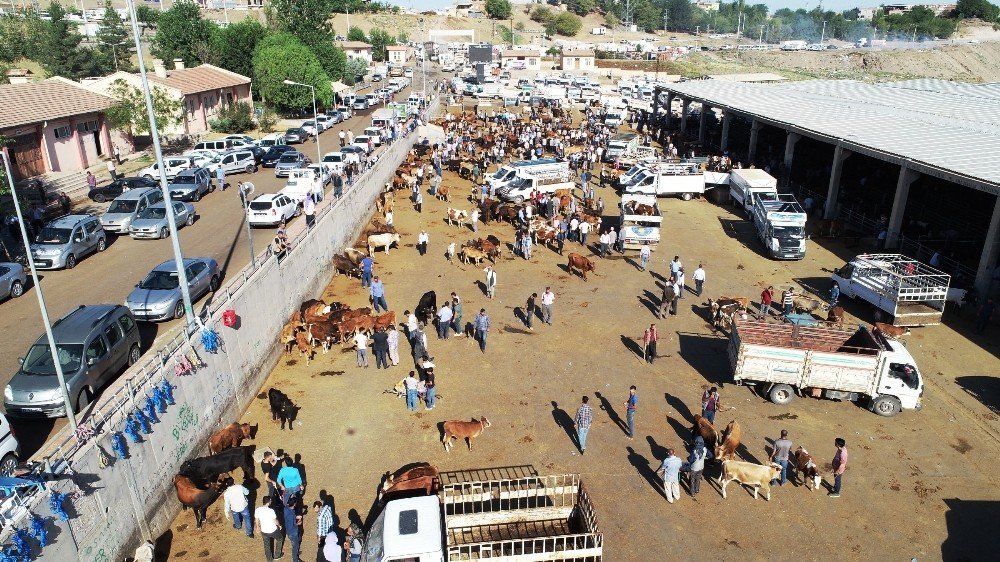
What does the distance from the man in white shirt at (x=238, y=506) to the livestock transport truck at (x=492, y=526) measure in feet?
8.60

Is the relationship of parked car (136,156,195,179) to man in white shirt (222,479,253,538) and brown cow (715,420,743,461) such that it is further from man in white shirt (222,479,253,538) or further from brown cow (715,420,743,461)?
brown cow (715,420,743,461)

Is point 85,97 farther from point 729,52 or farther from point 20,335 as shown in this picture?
point 729,52

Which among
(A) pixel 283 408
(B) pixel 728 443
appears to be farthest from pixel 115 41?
(B) pixel 728 443

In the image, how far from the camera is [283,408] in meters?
15.7

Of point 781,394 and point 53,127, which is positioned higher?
point 53,127

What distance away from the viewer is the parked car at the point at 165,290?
19062 mm

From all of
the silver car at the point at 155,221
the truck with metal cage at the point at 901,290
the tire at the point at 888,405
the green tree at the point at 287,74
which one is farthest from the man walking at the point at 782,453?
the green tree at the point at 287,74

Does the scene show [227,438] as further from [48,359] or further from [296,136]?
[296,136]

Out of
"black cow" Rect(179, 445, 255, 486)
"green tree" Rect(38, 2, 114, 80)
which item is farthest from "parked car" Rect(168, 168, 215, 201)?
"green tree" Rect(38, 2, 114, 80)

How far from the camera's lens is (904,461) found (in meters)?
15.0

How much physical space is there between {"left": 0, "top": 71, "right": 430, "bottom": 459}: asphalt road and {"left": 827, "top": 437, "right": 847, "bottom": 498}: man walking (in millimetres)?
17132

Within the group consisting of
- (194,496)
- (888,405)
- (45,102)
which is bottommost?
(888,405)

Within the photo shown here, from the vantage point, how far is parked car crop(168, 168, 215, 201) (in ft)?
A: 107

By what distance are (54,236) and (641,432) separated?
22.6 m
